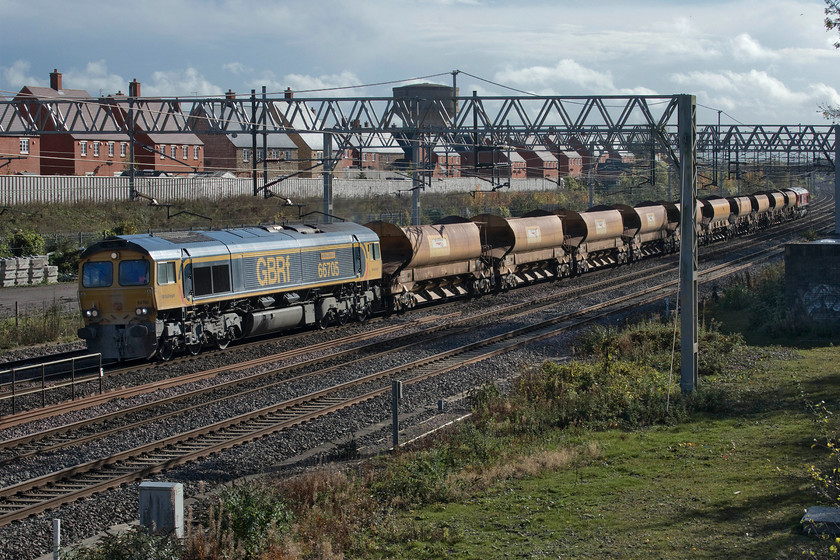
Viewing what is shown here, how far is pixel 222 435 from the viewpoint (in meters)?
14.5

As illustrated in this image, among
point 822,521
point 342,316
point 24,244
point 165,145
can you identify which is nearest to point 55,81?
point 165,145

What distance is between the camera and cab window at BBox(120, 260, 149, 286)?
774 inches

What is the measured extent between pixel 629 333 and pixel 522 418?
7961mm

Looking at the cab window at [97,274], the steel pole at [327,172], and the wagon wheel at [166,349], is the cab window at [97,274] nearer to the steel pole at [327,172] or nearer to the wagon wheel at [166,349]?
the wagon wheel at [166,349]

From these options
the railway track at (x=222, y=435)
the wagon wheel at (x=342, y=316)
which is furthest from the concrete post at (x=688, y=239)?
the wagon wheel at (x=342, y=316)

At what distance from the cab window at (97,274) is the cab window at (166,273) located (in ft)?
3.98

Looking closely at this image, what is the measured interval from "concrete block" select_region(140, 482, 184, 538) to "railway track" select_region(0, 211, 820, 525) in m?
2.53

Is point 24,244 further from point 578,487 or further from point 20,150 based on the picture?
point 578,487

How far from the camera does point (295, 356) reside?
21469 millimetres

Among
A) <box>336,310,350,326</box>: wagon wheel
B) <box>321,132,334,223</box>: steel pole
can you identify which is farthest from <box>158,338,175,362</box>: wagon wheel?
<box>321,132,334,223</box>: steel pole

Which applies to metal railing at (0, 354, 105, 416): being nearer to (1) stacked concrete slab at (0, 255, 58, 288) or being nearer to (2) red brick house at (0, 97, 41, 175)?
(1) stacked concrete slab at (0, 255, 58, 288)

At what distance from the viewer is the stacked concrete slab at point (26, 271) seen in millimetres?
35156

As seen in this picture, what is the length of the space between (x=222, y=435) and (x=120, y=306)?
6.73 metres

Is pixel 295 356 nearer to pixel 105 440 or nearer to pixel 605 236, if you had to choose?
pixel 105 440
